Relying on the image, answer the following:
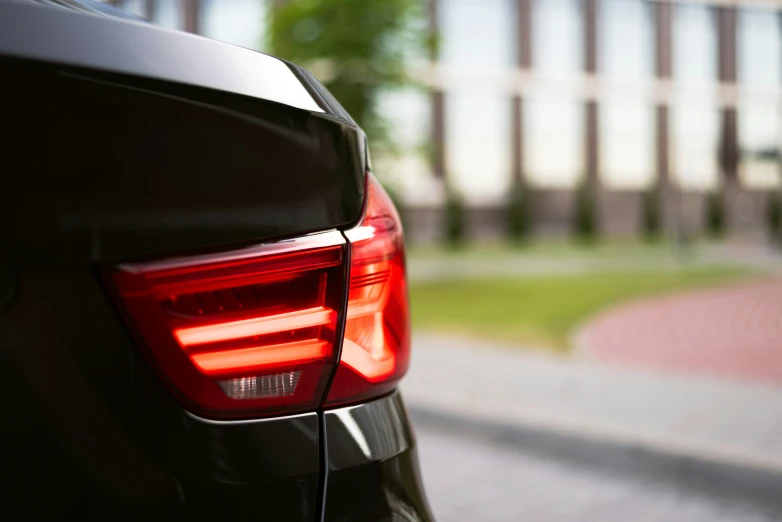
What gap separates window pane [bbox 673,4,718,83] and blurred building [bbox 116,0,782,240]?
6 cm

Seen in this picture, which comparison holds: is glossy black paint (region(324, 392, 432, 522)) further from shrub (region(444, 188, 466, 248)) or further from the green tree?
shrub (region(444, 188, 466, 248))

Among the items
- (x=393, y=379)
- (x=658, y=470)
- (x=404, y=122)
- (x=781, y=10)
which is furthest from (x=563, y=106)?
(x=393, y=379)

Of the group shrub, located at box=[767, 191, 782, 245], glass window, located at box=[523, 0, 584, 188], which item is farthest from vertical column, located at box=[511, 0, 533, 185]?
shrub, located at box=[767, 191, 782, 245]

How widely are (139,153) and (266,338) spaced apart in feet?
0.91

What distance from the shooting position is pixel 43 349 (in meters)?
0.99

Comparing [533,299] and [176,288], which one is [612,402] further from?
[533,299]

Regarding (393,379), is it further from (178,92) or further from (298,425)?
(178,92)

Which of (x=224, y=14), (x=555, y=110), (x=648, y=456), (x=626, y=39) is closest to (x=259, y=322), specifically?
(x=648, y=456)

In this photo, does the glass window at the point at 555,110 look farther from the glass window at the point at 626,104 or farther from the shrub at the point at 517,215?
the shrub at the point at 517,215

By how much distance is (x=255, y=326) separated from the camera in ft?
3.61

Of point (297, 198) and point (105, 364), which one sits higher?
point (297, 198)

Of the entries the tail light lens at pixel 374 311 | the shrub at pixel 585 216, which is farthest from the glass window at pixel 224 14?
the tail light lens at pixel 374 311

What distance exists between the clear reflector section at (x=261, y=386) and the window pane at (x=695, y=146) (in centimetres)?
4250

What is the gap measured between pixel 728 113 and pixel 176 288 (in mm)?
44742
